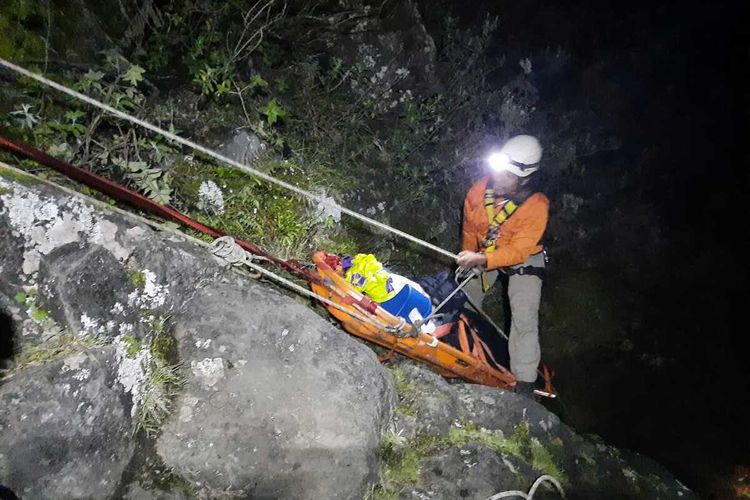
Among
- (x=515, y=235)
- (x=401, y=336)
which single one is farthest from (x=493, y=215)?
(x=401, y=336)

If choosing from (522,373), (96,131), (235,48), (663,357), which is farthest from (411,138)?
(663,357)

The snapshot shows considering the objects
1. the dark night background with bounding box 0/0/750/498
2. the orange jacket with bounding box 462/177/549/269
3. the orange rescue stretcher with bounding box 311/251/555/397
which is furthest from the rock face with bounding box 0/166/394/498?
the dark night background with bounding box 0/0/750/498

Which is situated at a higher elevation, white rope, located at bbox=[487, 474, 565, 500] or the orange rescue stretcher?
the orange rescue stretcher

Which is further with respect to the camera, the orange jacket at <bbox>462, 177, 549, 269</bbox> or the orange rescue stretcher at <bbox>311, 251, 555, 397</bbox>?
the orange jacket at <bbox>462, 177, 549, 269</bbox>

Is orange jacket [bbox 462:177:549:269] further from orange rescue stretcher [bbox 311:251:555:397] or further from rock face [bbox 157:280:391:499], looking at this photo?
rock face [bbox 157:280:391:499]

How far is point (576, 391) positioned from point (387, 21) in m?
5.90

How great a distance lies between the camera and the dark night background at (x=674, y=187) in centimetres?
590

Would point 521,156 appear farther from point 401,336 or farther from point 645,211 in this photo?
point 645,211

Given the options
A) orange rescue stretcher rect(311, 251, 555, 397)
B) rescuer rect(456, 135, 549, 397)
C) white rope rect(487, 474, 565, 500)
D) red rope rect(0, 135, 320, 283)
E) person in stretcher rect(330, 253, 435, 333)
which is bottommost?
white rope rect(487, 474, 565, 500)

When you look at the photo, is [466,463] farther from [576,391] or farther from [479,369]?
[576,391]

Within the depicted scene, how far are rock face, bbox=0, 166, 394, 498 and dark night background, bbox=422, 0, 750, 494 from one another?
453cm

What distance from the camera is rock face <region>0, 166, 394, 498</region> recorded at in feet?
7.61

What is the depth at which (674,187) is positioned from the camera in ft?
22.1

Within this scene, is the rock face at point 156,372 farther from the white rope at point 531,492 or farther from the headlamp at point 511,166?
the headlamp at point 511,166
